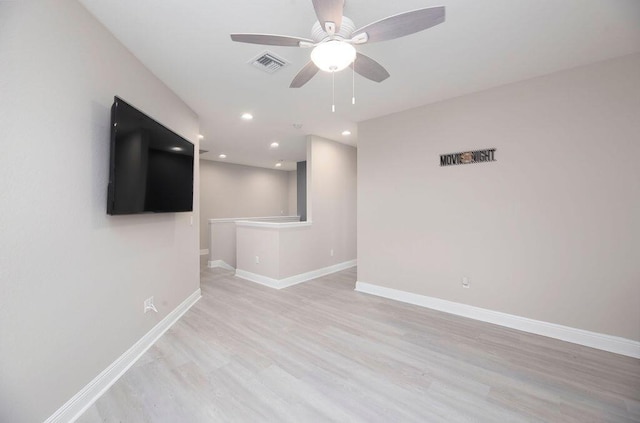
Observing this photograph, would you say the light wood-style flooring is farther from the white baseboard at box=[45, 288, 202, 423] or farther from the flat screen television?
the flat screen television

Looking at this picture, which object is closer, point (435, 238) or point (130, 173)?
point (130, 173)

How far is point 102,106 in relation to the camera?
188cm

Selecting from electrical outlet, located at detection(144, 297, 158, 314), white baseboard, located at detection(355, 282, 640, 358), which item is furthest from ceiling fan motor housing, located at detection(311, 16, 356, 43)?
white baseboard, located at detection(355, 282, 640, 358)

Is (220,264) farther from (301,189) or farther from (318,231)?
(301,189)

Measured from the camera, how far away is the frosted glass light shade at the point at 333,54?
1.48 m

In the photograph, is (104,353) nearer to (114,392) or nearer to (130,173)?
(114,392)

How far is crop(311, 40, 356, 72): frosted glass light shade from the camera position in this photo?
148cm

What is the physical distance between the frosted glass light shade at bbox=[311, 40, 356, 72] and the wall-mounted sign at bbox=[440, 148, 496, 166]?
7.34ft

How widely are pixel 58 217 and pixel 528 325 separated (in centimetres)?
413

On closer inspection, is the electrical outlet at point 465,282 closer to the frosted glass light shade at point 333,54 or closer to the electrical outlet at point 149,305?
the frosted glass light shade at point 333,54

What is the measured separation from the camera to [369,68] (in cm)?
187

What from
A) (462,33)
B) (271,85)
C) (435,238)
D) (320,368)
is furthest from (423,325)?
(271,85)

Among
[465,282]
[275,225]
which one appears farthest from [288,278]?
[465,282]

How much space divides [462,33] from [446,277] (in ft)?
8.57
